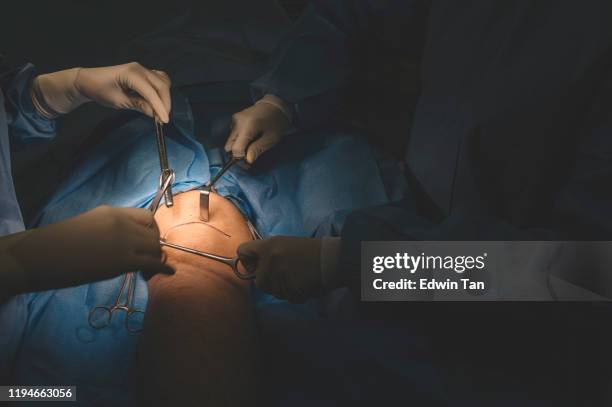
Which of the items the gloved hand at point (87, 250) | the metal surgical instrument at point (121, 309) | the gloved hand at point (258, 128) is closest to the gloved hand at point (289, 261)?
the gloved hand at point (87, 250)

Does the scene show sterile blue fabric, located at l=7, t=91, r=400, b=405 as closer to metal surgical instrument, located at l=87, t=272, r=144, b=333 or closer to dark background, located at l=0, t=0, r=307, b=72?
metal surgical instrument, located at l=87, t=272, r=144, b=333

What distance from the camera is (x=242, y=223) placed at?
162 centimetres

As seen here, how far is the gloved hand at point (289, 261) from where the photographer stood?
1.29 metres

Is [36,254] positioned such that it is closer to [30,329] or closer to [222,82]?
[30,329]

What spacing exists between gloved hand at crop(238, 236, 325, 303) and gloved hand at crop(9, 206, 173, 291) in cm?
24

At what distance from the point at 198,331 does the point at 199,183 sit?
640mm

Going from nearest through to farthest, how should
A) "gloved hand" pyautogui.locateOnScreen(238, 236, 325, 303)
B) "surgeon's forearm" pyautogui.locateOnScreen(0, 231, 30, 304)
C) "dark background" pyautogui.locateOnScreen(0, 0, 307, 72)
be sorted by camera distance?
"surgeon's forearm" pyautogui.locateOnScreen(0, 231, 30, 304) < "gloved hand" pyautogui.locateOnScreen(238, 236, 325, 303) < "dark background" pyautogui.locateOnScreen(0, 0, 307, 72)

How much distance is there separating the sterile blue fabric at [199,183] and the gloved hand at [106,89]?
162mm

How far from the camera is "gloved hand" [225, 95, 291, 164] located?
5.58 ft

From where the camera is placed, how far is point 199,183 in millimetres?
1734

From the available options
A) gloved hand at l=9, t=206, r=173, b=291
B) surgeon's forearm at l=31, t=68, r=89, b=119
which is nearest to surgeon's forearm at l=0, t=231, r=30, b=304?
gloved hand at l=9, t=206, r=173, b=291

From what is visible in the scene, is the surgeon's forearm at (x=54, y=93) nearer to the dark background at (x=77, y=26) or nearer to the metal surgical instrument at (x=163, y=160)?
the metal surgical instrument at (x=163, y=160)

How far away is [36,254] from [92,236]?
0.38ft

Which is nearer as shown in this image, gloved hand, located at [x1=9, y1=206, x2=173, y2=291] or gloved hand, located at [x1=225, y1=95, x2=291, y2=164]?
gloved hand, located at [x1=9, y1=206, x2=173, y2=291]
